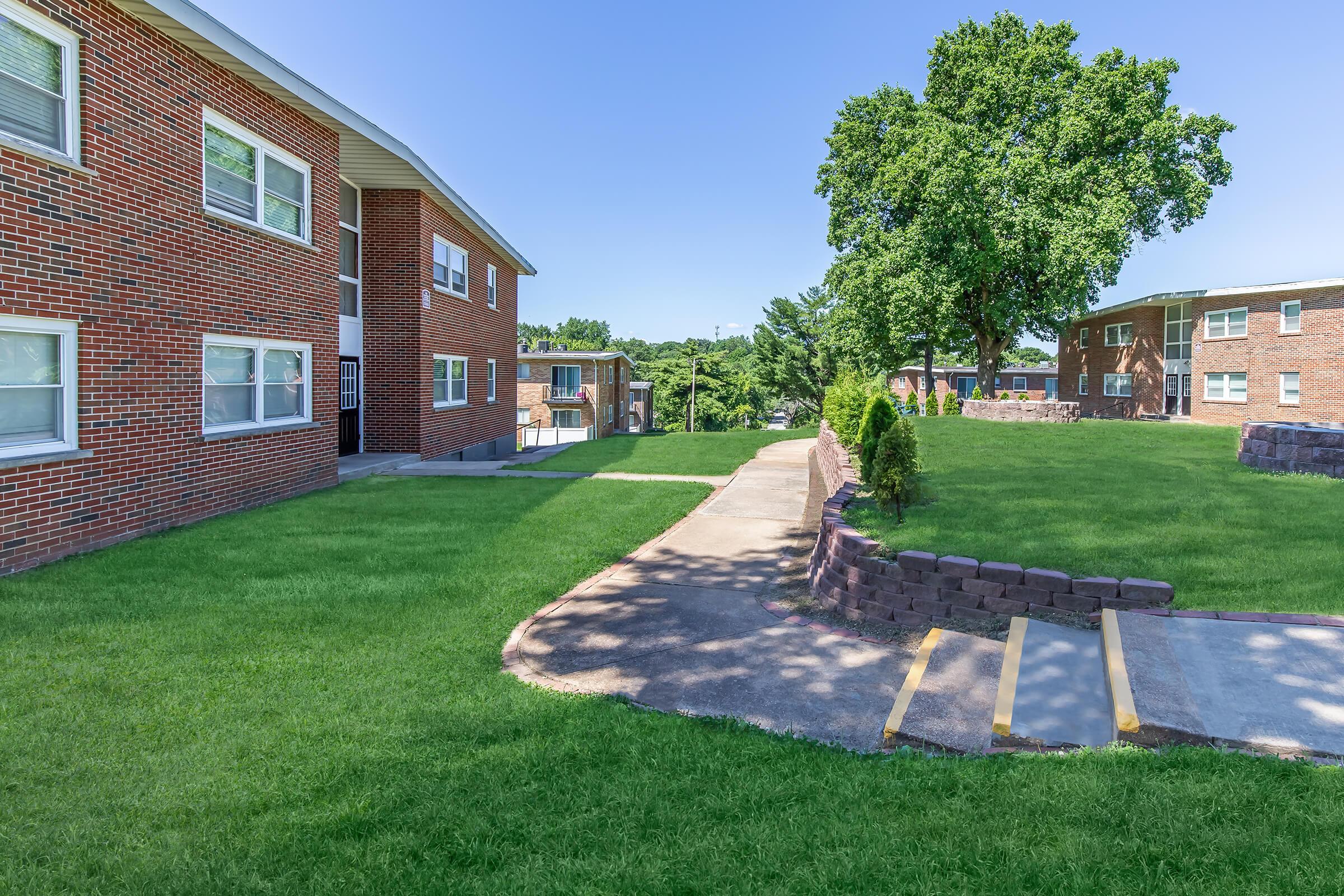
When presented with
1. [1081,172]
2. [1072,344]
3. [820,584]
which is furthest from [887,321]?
[820,584]

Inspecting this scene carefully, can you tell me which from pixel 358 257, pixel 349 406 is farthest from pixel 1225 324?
pixel 349 406

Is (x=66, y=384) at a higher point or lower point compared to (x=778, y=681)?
higher

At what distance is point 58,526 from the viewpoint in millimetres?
7258

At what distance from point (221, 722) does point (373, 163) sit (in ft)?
41.7

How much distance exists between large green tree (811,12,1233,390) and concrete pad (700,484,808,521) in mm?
16717

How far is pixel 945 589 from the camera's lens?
592cm

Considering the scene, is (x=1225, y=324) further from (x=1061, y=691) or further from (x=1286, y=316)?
(x=1061, y=691)

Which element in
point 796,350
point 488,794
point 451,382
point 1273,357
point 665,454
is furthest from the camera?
point 796,350

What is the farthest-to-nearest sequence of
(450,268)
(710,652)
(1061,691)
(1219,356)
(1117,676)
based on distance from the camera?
(1219,356), (450,268), (710,652), (1061,691), (1117,676)

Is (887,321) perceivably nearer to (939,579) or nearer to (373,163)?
(373,163)

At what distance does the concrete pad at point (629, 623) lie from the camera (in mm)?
5281

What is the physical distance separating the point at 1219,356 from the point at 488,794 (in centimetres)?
3653

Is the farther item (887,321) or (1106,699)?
(887,321)

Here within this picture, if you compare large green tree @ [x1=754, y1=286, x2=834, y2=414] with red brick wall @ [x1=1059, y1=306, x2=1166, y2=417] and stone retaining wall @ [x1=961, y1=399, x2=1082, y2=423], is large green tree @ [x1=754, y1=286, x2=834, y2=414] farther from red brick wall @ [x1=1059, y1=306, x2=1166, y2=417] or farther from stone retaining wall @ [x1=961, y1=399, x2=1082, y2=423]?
stone retaining wall @ [x1=961, y1=399, x2=1082, y2=423]
